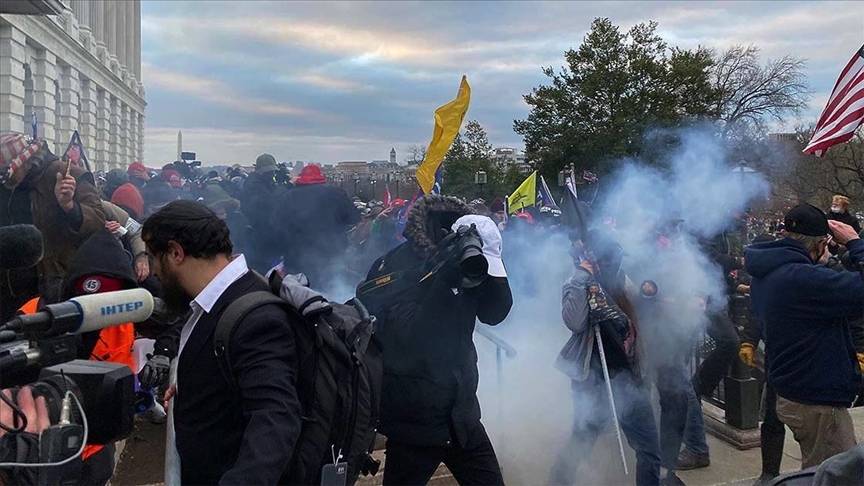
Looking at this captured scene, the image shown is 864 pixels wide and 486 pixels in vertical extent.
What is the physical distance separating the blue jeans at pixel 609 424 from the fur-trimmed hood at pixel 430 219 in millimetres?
1467

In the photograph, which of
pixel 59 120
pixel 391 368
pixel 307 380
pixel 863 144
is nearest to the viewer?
pixel 307 380

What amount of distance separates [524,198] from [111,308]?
7.87 m

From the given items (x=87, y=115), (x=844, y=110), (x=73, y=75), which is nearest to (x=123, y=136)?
(x=87, y=115)

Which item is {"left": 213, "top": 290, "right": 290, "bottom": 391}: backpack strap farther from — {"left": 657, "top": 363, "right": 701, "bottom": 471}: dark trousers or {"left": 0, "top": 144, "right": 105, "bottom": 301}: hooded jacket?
{"left": 657, "top": 363, "right": 701, "bottom": 471}: dark trousers

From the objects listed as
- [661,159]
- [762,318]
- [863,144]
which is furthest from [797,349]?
[863,144]

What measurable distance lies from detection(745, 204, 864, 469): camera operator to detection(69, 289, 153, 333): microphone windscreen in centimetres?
327

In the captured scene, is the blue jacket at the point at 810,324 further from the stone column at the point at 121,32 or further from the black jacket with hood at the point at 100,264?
the stone column at the point at 121,32

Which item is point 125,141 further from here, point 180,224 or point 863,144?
point 180,224

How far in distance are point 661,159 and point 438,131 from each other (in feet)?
9.34

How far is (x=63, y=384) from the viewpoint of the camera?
1658mm

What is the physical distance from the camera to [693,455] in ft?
15.4

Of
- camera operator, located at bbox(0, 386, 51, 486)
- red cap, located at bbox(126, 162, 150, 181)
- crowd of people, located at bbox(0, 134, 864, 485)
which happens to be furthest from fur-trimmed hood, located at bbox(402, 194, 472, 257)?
red cap, located at bbox(126, 162, 150, 181)

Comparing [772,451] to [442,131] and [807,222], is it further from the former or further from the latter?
[442,131]

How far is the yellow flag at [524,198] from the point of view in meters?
9.17
